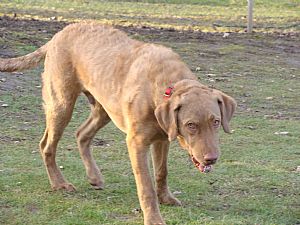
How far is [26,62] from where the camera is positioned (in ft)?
25.9

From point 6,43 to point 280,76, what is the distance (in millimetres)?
5472

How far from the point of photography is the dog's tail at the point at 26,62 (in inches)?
309

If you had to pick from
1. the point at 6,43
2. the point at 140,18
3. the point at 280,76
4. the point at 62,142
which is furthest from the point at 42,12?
the point at 62,142

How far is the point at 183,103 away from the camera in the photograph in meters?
5.78

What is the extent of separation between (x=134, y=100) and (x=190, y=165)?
2.27m

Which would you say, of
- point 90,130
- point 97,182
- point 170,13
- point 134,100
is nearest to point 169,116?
point 134,100

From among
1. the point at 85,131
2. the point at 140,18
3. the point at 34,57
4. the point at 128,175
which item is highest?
the point at 34,57

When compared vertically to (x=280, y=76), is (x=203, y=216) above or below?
above

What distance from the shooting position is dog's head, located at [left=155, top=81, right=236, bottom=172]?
5711 mm

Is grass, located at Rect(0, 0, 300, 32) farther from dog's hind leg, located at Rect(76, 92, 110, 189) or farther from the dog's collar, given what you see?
the dog's collar

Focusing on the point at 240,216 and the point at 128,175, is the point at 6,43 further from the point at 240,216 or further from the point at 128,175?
the point at 240,216

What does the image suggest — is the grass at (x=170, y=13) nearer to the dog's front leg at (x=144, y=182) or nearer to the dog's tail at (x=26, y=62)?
the dog's tail at (x=26, y=62)

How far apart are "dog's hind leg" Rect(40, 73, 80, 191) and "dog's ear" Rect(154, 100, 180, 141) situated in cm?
165

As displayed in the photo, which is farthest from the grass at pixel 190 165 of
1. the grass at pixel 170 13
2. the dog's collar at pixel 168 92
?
the grass at pixel 170 13
